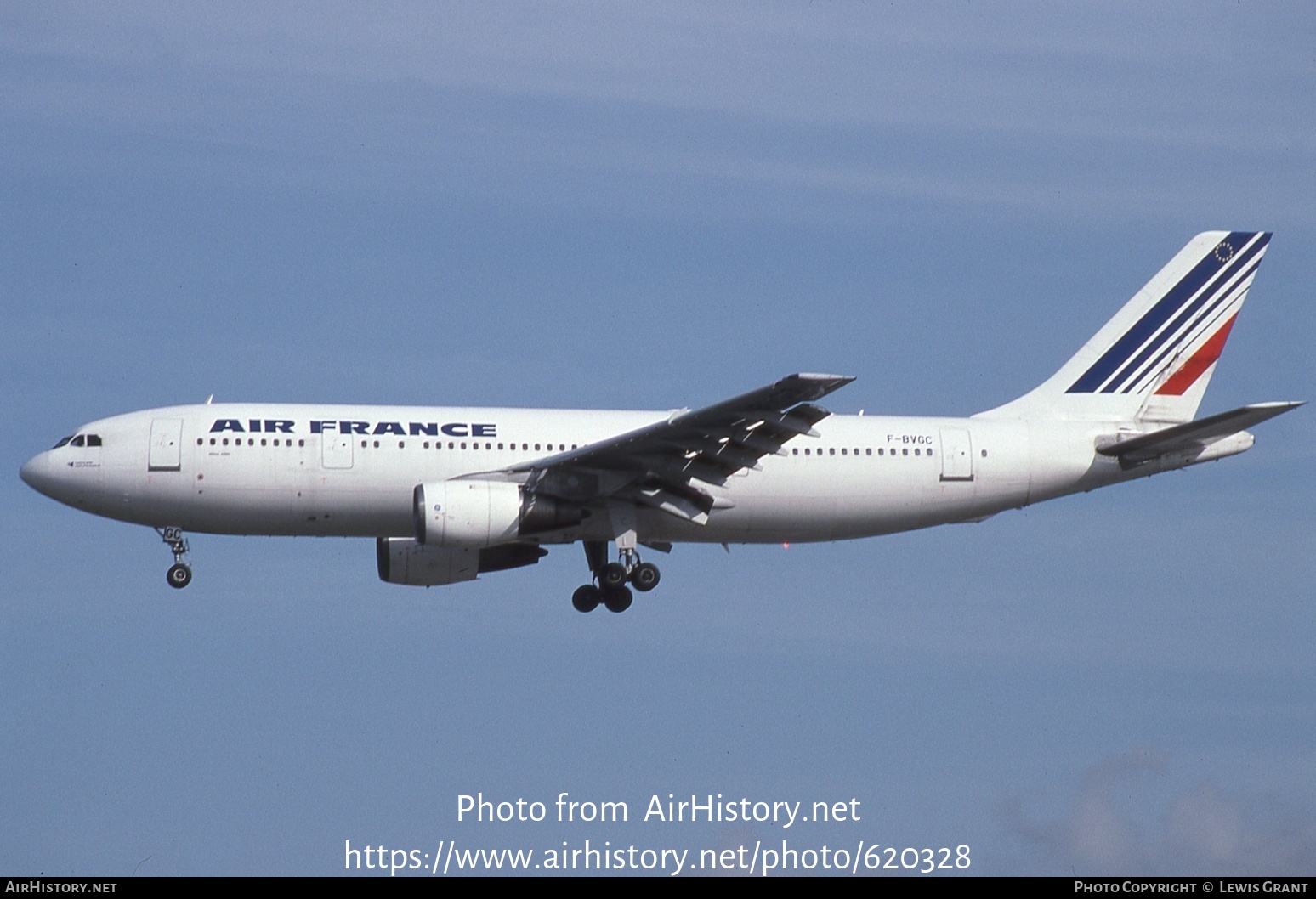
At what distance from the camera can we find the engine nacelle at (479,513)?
41.8m

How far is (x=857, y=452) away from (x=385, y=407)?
10.7 metres

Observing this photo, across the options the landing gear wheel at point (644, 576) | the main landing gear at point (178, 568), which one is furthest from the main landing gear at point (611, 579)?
the main landing gear at point (178, 568)

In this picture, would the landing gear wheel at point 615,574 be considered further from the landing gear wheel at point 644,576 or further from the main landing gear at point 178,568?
the main landing gear at point 178,568

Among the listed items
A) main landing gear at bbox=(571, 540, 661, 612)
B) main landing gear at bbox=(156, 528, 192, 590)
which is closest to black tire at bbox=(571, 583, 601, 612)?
main landing gear at bbox=(571, 540, 661, 612)

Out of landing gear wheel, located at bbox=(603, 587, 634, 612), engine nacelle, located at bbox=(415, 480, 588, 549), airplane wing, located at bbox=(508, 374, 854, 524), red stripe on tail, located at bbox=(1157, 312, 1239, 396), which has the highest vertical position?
red stripe on tail, located at bbox=(1157, 312, 1239, 396)

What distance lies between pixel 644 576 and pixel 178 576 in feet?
33.9

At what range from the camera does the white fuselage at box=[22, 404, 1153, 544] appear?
140 feet

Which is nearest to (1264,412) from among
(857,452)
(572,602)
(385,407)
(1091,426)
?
(1091,426)

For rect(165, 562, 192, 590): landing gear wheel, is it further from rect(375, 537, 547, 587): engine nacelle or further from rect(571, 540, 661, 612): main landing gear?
rect(571, 540, 661, 612): main landing gear

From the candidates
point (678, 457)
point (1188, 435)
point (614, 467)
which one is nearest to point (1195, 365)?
point (1188, 435)

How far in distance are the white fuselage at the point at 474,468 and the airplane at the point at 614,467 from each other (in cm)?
4

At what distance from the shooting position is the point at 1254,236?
165 ft

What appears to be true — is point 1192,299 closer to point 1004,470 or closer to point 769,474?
point 1004,470

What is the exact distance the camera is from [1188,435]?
146ft
